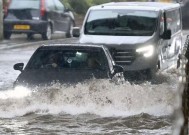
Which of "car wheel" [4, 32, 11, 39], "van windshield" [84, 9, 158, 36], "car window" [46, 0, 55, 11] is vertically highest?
"van windshield" [84, 9, 158, 36]

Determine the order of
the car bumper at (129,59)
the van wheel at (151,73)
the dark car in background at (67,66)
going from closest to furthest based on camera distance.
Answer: the dark car in background at (67,66), the car bumper at (129,59), the van wheel at (151,73)

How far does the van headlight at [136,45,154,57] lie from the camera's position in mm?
16969

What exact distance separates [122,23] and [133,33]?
52 cm

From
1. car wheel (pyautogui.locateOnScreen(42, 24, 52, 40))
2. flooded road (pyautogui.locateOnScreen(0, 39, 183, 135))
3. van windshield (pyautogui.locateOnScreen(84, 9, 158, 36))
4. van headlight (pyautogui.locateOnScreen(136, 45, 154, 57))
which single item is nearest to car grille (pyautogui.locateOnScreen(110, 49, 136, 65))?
van headlight (pyautogui.locateOnScreen(136, 45, 154, 57))

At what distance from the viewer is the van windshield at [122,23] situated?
17.6 metres

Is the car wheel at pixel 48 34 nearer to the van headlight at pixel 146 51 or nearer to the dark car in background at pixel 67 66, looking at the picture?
the van headlight at pixel 146 51

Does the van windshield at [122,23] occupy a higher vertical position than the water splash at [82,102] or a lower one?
lower

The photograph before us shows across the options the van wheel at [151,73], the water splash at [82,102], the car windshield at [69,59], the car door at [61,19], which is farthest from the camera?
the car door at [61,19]

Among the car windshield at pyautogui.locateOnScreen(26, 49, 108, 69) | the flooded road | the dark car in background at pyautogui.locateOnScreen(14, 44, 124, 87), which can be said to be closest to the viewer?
the flooded road

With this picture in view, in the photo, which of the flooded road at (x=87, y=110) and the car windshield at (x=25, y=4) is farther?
the car windshield at (x=25, y=4)

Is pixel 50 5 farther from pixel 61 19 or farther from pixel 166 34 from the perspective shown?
pixel 166 34

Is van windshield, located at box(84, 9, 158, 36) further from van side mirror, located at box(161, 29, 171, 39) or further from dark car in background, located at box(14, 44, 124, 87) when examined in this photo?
dark car in background, located at box(14, 44, 124, 87)

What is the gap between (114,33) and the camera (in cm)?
1752

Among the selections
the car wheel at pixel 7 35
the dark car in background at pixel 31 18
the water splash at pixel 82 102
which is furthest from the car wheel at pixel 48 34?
the water splash at pixel 82 102
